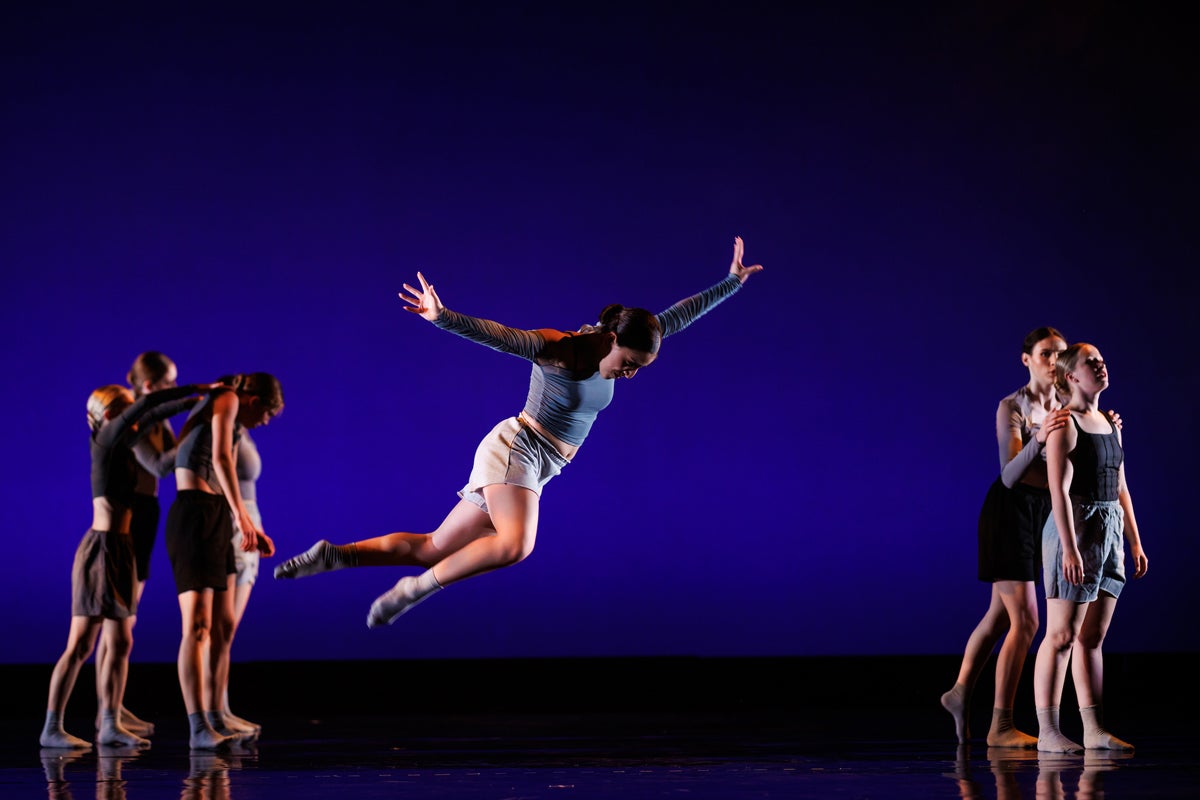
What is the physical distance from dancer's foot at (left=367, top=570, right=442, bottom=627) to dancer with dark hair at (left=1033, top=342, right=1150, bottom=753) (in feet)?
5.98

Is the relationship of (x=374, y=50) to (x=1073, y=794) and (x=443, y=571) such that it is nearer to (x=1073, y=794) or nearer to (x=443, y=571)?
(x=443, y=571)

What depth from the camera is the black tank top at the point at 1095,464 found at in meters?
3.98

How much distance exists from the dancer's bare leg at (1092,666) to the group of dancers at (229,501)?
1535 millimetres

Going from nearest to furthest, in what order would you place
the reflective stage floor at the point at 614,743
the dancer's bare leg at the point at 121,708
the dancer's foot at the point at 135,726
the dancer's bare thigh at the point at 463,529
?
the reflective stage floor at the point at 614,743 → the dancer's bare thigh at the point at 463,529 → the dancer's bare leg at the point at 121,708 → the dancer's foot at the point at 135,726

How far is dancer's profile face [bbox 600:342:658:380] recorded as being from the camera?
3.88 m

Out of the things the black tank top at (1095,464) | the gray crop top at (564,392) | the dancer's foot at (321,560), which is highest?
the gray crop top at (564,392)

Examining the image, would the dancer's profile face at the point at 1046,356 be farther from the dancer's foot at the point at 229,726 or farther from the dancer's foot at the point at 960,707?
the dancer's foot at the point at 229,726

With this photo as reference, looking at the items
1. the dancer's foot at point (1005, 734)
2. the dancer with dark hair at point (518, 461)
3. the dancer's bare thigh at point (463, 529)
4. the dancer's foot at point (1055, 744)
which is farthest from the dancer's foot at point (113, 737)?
the dancer's foot at point (1055, 744)

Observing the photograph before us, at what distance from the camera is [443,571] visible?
400cm

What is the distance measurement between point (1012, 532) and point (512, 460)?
1.61 m

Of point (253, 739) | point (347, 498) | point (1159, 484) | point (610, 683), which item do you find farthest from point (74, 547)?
point (1159, 484)

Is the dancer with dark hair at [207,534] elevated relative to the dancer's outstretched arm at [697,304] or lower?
lower

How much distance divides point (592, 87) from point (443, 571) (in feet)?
10.5

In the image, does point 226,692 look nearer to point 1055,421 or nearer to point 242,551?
point 242,551
